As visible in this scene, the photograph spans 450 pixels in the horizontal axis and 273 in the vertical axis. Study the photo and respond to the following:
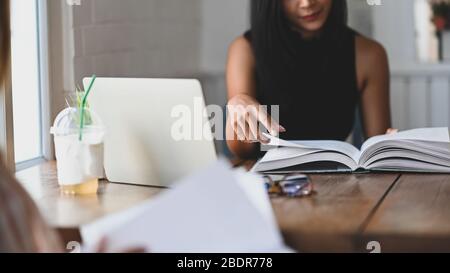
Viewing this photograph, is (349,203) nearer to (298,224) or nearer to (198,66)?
A: (298,224)

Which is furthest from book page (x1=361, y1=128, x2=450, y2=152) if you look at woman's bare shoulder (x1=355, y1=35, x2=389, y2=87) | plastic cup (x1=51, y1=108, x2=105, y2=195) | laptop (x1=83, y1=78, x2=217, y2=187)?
woman's bare shoulder (x1=355, y1=35, x2=389, y2=87)

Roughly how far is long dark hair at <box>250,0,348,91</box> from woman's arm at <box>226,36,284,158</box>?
0.15ft

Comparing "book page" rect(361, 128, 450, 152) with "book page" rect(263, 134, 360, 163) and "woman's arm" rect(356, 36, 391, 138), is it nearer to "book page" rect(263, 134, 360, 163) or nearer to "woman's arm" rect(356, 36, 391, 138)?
"book page" rect(263, 134, 360, 163)

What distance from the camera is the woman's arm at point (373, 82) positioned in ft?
9.01

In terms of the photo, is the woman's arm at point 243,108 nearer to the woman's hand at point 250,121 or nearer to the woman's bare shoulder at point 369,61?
the woman's hand at point 250,121

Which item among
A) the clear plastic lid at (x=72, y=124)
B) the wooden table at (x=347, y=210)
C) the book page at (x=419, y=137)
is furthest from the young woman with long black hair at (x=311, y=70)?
the clear plastic lid at (x=72, y=124)

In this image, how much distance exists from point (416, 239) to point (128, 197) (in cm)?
52

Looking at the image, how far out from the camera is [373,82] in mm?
2818

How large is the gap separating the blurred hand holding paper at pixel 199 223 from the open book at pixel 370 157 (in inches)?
27.0

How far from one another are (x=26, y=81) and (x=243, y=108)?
24.3 inches

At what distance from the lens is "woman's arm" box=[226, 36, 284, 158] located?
1791 mm

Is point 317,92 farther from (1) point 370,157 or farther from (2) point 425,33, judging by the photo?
(1) point 370,157

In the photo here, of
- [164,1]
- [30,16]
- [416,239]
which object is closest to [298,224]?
[416,239]
